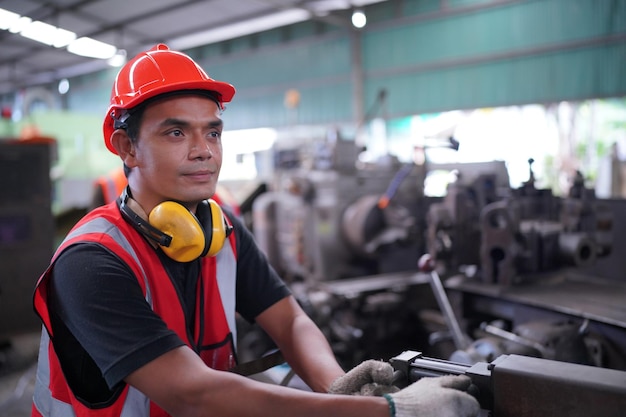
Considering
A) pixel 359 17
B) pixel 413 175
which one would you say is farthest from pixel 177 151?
pixel 359 17

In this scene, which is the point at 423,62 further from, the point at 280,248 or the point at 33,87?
the point at 33,87

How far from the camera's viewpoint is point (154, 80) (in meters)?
1.29

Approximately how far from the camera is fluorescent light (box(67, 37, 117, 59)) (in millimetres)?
2883

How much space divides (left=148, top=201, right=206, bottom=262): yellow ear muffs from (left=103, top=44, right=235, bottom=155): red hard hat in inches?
9.7

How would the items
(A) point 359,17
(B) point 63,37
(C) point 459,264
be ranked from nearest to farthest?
(B) point 63,37, (C) point 459,264, (A) point 359,17

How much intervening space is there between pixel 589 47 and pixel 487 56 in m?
1.25

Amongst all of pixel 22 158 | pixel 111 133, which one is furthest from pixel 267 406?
pixel 22 158

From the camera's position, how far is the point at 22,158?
12.8 feet

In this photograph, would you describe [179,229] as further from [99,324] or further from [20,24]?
[20,24]

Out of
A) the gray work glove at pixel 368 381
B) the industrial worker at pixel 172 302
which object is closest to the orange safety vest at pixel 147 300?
the industrial worker at pixel 172 302

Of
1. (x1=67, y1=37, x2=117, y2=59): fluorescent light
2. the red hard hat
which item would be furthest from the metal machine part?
(x1=67, y1=37, x2=117, y2=59): fluorescent light

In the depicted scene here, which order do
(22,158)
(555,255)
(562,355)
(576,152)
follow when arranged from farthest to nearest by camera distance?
(576,152) < (22,158) < (555,255) < (562,355)

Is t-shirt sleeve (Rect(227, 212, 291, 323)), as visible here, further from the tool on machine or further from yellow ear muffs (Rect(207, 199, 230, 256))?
the tool on machine

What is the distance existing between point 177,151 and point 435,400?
0.80 m
